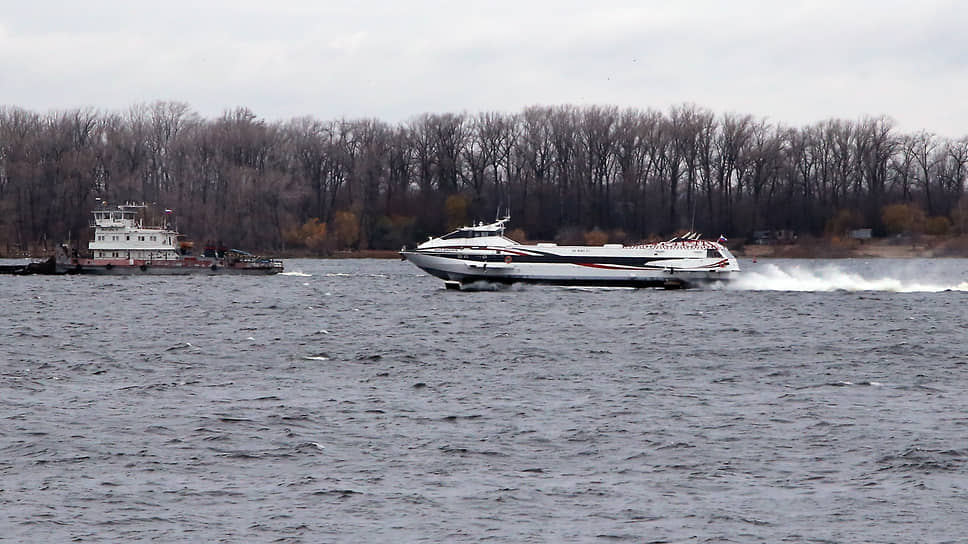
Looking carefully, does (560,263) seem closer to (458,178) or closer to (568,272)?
(568,272)

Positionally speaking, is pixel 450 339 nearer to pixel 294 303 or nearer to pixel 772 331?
pixel 772 331

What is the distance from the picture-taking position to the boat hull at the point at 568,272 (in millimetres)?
79688

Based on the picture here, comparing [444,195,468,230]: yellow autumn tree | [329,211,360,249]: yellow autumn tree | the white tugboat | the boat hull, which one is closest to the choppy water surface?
the boat hull

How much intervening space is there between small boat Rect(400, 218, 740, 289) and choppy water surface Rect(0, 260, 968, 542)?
2489 centimetres

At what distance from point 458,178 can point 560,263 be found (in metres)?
96.5

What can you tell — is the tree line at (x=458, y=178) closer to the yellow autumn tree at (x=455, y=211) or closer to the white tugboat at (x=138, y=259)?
the yellow autumn tree at (x=455, y=211)

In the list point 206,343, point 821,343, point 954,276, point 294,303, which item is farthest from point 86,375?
point 954,276

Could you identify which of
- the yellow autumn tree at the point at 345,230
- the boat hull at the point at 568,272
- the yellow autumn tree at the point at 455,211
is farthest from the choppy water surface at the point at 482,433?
the yellow autumn tree at the point at 345,230

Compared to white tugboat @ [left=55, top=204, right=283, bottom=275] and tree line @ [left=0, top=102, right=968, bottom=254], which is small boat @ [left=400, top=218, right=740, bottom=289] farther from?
tree line @ [left=0, top=102, right=968, bottom=254]

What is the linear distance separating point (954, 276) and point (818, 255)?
5278 centimetres

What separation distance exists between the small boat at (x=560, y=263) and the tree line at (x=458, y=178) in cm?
7851

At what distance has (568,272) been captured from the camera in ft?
261

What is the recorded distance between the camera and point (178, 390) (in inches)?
1294

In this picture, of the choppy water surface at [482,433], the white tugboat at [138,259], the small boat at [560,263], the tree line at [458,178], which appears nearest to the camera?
the choppy water surface at [482,433]
